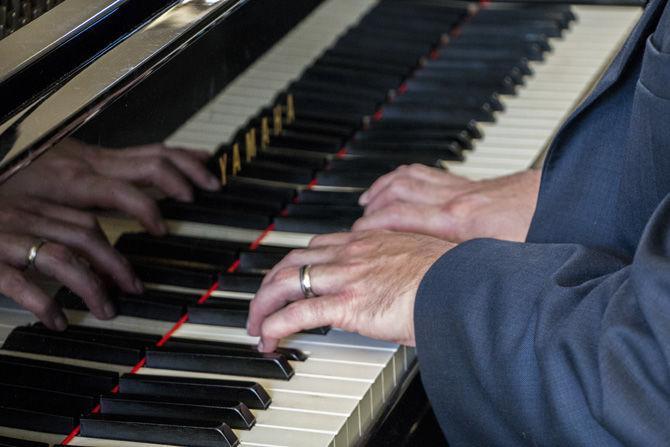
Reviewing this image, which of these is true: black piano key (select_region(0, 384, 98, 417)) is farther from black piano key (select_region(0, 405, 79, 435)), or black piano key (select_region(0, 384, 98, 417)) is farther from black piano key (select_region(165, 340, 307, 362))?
black piano key (select_region(165, 340, 307, 362))

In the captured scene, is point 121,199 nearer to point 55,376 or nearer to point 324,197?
point 55,376

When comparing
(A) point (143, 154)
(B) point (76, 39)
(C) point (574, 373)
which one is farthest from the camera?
(A) point (143, 154)

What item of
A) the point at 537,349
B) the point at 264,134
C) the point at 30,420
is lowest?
the point at 537,349

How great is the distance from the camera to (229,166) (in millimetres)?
1908

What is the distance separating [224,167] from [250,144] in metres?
0.09

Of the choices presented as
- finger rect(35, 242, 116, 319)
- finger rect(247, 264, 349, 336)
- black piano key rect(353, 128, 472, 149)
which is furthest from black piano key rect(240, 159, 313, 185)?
finger rect(35, 242, 116, 319)

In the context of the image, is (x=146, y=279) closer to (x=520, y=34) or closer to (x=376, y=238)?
(x=376, y=238)

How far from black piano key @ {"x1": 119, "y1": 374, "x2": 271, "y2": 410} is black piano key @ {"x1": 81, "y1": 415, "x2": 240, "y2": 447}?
2.4 inches

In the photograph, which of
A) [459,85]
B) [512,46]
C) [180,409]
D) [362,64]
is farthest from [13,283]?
[512,46]

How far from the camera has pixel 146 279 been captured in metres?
1.68

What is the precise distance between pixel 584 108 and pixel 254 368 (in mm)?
589

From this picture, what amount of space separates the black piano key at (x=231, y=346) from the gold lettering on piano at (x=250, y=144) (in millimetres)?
432

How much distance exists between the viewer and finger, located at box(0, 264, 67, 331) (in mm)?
1426

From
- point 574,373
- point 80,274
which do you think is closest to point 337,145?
point 80,274
